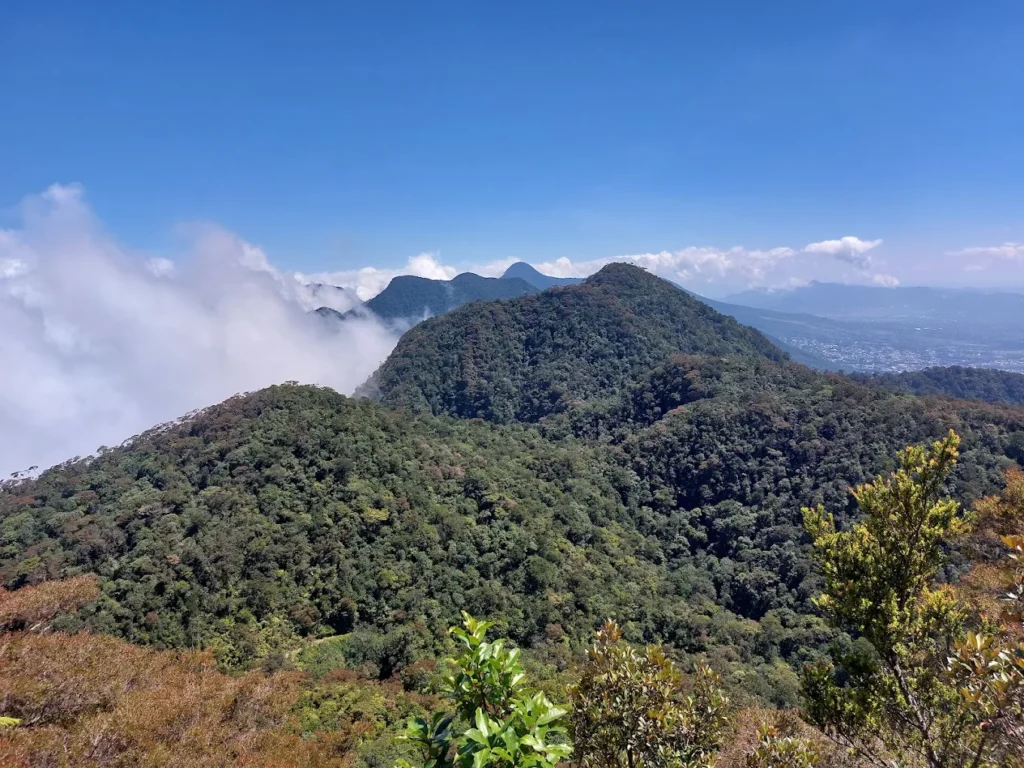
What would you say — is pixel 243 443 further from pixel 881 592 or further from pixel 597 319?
pixel 597 319

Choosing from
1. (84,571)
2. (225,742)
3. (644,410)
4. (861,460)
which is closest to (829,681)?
(225,742)

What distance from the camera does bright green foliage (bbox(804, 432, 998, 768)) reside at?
16.8ft

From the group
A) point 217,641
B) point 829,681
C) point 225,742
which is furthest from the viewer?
point 217,641

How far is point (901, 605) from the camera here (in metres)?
5.23

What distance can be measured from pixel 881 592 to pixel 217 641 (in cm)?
2707

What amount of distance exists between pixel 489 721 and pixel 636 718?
257 cm

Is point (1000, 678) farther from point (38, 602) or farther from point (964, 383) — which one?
point (964, 383)

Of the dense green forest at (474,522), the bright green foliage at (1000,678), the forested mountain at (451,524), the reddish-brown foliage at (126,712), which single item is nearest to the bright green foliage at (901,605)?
the bright green foliage at (1000,678)

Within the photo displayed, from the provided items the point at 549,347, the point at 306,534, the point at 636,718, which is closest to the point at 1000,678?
the point at 636,718

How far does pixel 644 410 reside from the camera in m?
64.8

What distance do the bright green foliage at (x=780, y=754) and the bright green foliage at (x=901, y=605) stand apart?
3.99 ft

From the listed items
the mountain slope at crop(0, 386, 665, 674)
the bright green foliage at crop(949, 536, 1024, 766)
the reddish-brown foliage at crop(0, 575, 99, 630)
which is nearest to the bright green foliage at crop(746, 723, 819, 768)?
the bright green foliage at crop(949, 536, 1024, 766)

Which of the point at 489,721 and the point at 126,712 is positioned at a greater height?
the point at 489,721

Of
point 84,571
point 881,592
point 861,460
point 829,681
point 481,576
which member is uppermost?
point 881,592
